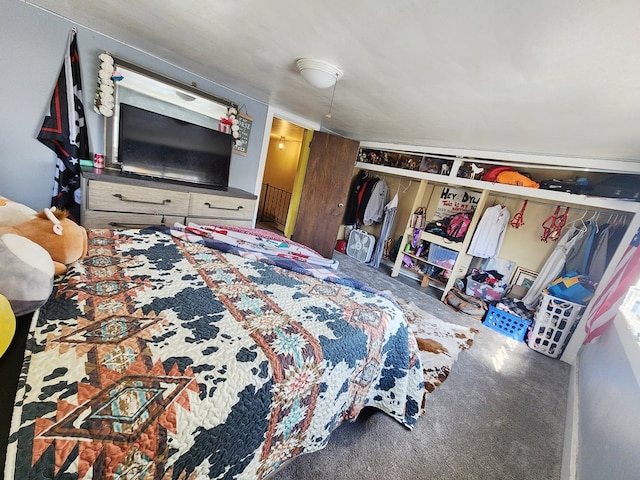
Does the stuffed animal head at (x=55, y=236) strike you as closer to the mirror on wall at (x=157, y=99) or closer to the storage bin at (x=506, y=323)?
the mirror on wall at (x=157, y=99)

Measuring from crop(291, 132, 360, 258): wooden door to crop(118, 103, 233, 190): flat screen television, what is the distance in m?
1.34

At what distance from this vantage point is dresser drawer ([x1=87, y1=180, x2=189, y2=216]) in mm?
1935

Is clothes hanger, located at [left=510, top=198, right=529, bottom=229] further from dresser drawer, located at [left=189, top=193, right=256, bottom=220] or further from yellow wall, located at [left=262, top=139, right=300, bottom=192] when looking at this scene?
yellow wall, located at [left=262, top=139, right=300, bottom=192]

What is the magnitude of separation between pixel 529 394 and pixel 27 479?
266 centimetres

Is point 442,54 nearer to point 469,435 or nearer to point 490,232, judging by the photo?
point 469,435

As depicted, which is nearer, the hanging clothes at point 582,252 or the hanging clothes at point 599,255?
the hanging clothes at point 599,255

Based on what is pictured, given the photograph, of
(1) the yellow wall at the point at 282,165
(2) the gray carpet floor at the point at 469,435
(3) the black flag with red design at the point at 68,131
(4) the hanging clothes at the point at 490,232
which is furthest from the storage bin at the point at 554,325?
(3) the black flag with red design at the point at 68,131

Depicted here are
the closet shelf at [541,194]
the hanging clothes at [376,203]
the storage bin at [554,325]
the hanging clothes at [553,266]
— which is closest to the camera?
the closet shelf at [541,194]

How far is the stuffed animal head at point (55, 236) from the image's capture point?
89 centimetres

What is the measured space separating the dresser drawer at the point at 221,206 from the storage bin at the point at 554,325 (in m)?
3.25

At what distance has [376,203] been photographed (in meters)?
4.20

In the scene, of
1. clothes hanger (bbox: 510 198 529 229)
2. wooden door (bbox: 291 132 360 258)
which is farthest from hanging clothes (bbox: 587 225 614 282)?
wooden door (bbox: 291 132 360 258)

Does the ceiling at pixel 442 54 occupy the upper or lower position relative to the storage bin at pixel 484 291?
upper

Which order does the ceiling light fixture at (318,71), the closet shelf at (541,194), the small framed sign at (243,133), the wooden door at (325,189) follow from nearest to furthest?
the ceiling light fixture at (318,71) < the closet shelf at (541,194) < the small framed sign at (243,133) < the wooden door at (325,189)
